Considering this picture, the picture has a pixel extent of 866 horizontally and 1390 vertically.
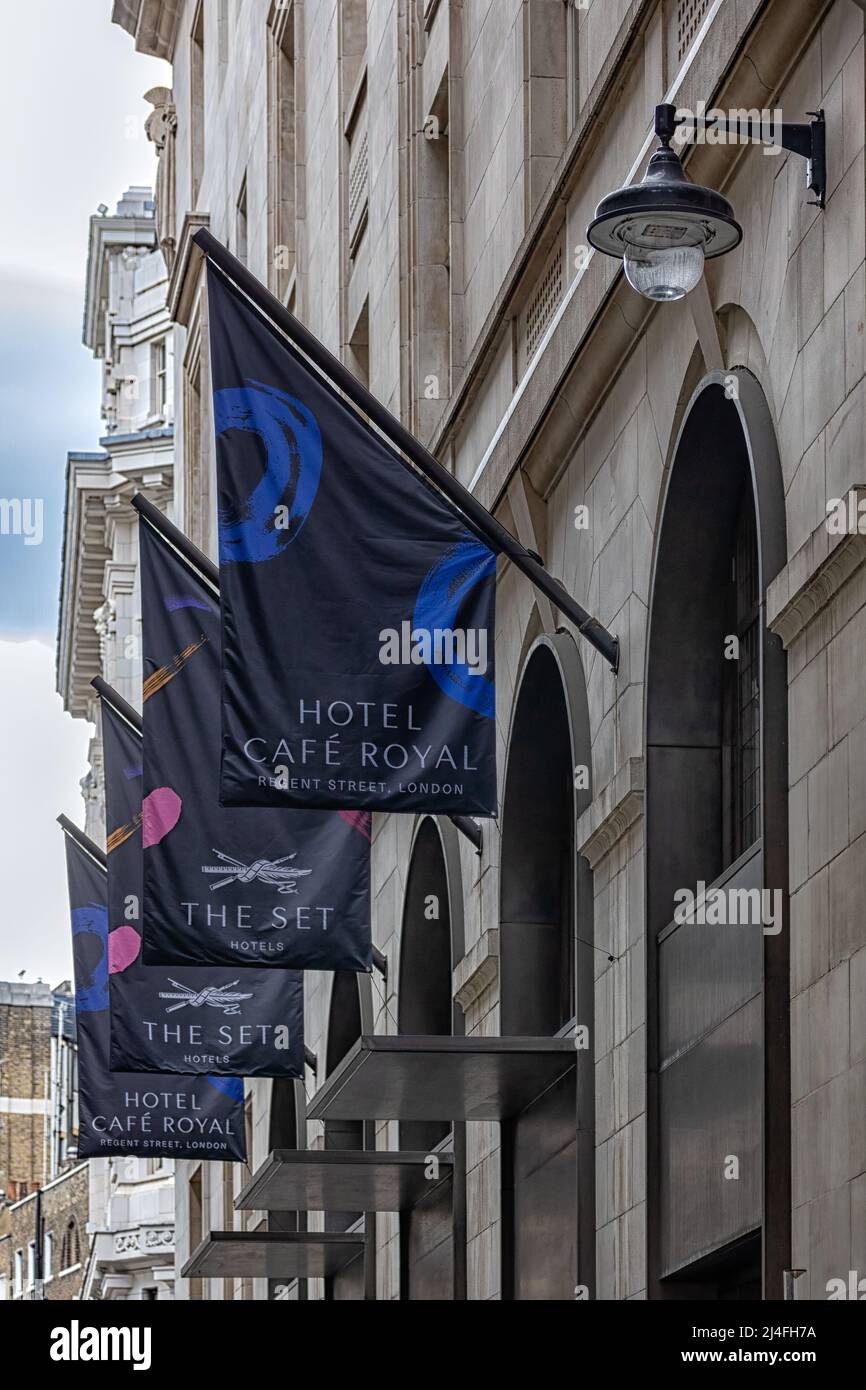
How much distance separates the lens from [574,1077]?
1700 cm

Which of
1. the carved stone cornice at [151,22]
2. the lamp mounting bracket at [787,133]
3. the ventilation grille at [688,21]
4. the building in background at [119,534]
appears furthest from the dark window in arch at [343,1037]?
the building in background at [119,534]

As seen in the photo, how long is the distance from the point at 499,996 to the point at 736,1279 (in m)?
5.56

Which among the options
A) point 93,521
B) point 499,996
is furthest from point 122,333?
point 499,996

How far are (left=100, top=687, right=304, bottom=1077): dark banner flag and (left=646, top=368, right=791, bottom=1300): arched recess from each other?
7.61 metres

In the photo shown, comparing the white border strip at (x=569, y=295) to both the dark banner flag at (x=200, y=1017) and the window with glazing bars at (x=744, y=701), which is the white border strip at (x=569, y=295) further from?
the dark banner flag at (x=200, y=1017)

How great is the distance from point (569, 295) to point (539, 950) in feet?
16.2

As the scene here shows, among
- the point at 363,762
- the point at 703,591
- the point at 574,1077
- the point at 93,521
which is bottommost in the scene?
the point at 574,1077

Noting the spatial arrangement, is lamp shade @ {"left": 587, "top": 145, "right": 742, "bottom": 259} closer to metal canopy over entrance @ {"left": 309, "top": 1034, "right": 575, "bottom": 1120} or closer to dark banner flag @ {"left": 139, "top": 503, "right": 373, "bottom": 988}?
metal canopy over entrance @ {"left": 309, "top": 1034, "right": 575, "bottom": 1120}

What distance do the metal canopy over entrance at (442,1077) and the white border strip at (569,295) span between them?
480cm

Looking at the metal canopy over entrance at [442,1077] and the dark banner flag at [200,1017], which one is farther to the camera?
the dark banner flag at [200,1017]

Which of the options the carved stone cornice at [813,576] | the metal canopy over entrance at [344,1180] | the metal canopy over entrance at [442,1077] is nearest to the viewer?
the carved stone cornice at [813,576]

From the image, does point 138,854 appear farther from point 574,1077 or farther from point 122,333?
point 122,333

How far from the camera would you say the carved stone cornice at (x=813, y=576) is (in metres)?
10.7
